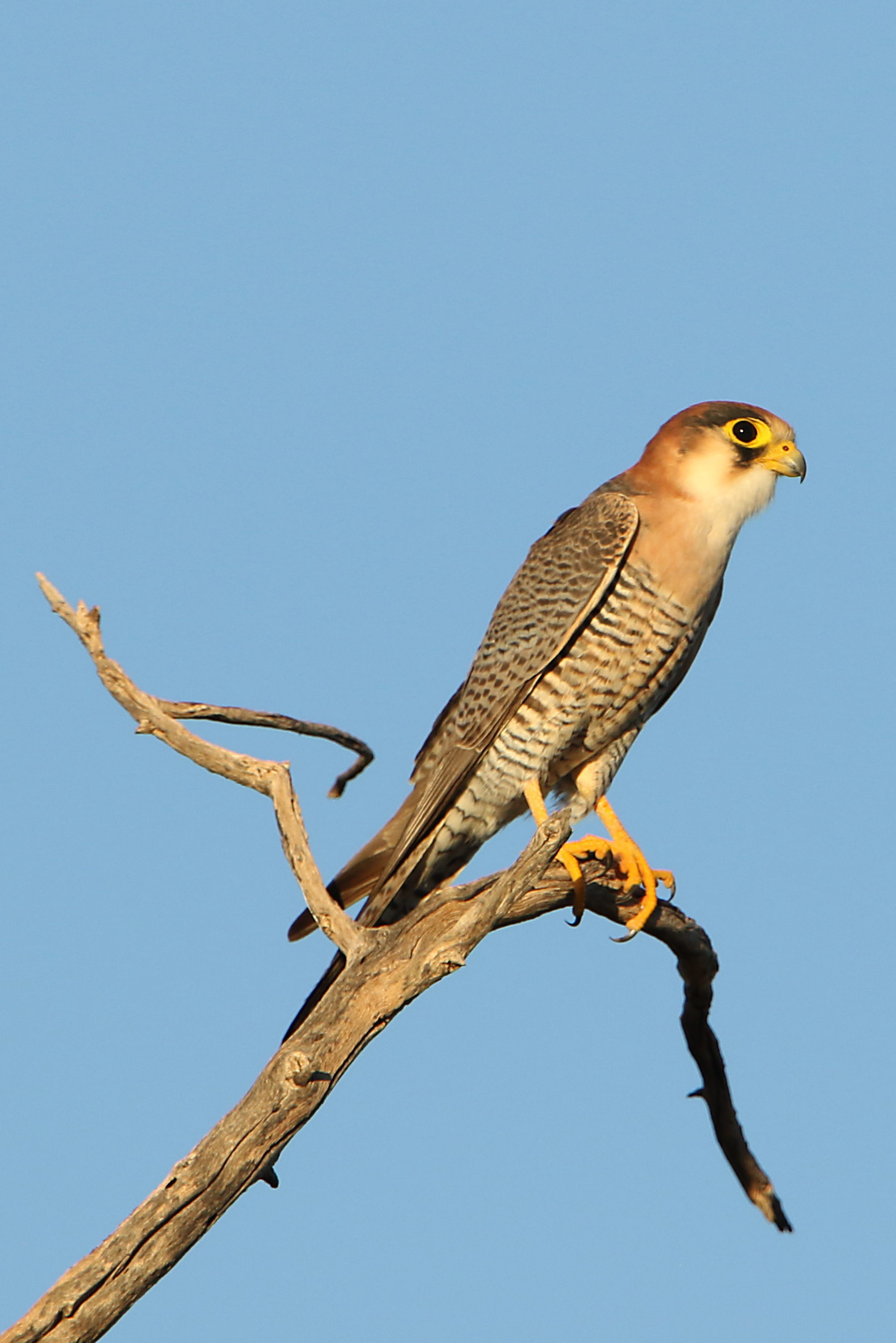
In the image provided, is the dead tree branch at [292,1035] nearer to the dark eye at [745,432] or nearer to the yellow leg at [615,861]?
the yellow leg at [615,861]

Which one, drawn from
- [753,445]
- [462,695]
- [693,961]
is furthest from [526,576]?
[693,961]

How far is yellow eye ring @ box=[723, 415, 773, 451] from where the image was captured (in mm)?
5363

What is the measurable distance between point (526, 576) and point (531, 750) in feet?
2.51

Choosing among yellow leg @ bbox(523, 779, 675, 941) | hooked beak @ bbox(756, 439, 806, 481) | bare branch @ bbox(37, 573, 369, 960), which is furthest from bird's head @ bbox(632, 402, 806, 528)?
bare branch @ bbox(37, 573, 369, 960)

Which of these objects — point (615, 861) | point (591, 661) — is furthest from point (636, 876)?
point (591, 661)

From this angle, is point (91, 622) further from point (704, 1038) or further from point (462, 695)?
point (704, 1038)

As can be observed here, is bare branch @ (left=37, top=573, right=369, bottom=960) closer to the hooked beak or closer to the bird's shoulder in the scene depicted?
the bird's shoulder

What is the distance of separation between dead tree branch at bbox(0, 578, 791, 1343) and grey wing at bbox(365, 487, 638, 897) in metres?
0.64

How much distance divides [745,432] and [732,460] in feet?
0.43

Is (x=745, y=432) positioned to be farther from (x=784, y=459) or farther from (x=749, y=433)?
(x=784, y=459)

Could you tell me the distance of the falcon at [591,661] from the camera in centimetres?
512

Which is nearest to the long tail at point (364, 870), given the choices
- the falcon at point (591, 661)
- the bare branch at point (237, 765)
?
the falcon at point (591, 661)

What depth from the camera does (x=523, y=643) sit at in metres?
5.22

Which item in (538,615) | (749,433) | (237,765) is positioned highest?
(749,433)
